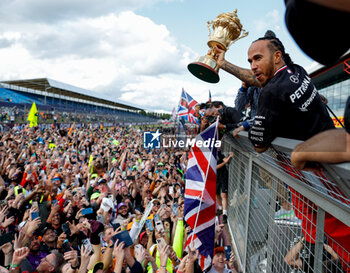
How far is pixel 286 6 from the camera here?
671mm

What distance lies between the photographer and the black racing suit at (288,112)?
1.58 metres

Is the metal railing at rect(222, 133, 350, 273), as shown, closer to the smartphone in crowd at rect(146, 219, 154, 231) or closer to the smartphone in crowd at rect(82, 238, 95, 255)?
the smartphone in crowd at rect(146, 219, 154, 231)

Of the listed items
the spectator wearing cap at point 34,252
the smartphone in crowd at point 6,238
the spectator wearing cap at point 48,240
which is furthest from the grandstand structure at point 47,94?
the smartphone in crowd at point 6,238

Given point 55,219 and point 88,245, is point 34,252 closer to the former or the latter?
point 88,245

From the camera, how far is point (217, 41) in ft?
10.9

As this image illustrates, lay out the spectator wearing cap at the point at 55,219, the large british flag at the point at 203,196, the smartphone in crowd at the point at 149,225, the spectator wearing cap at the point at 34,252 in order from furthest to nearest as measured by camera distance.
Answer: the spectator wearing cap at the point at 55,219
the smartphone in crowd at the point at 149,225
the spectator wearing cap at the point at 34,252
the large british flag at the point at 203,196

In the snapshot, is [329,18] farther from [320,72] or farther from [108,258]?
[320,72]

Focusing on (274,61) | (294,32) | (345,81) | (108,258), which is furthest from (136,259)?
(345,81)

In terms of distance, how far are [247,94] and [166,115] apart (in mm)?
118194

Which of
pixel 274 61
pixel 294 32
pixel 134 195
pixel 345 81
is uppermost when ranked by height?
pixel 345 81

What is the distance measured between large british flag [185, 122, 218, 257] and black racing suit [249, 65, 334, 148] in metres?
1.69

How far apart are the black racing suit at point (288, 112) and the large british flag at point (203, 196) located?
1.69 meters

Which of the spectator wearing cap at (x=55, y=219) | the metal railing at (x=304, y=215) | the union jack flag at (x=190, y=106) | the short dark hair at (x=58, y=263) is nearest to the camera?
the metal railing at (x=304, y=215)

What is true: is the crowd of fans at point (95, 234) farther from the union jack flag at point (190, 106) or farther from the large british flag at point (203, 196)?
the union jack flag at point (190, 106)
